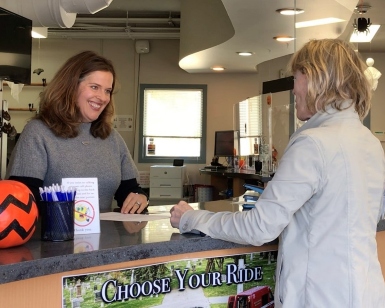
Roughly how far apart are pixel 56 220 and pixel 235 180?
20.4ft

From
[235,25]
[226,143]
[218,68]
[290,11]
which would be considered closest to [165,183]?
[226,143]

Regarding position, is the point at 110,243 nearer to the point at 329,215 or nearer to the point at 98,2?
the point at 329,215

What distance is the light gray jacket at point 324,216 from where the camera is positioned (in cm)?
166

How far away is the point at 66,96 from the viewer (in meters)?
2.60

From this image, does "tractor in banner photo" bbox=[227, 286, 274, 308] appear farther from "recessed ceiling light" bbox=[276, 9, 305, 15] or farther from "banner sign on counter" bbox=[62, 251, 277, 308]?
"recessed ceiling light" bbox=[276, 9, 305, 15]

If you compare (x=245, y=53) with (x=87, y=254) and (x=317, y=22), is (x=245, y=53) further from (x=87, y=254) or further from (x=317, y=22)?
(x=87, y=254)

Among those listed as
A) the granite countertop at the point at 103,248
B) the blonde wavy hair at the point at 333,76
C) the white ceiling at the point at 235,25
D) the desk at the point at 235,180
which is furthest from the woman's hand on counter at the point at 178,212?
the white ceiling at the point at 235,25

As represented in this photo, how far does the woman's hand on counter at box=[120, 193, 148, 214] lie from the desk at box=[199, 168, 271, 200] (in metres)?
3.02

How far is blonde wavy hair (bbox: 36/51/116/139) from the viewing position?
2.57m

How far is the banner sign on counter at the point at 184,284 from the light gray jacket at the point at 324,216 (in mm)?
329

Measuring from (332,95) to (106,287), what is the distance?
85 cm

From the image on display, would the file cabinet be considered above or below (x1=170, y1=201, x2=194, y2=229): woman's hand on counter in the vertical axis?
below

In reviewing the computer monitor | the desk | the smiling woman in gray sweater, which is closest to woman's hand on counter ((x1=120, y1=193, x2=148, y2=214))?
the smiling woman in gray sweater

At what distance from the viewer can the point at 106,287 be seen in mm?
1813
